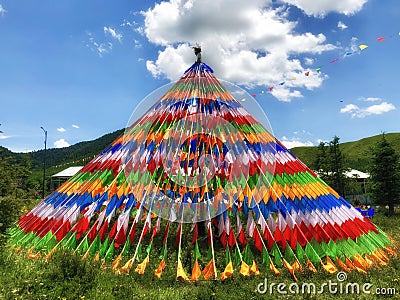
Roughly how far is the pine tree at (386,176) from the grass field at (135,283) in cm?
1989

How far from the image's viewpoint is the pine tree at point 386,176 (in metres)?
25.9

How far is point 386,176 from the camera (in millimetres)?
26438

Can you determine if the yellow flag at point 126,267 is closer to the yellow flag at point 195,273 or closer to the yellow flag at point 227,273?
the yellow flag at point 195,273

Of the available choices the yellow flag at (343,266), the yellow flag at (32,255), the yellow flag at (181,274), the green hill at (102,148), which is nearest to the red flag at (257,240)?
the yellow flag at (343,266)

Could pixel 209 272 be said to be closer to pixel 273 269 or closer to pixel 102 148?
pixel 273 269

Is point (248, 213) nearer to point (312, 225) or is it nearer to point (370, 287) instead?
point (312, 225)

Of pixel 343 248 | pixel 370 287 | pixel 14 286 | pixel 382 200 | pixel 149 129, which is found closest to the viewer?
pixel 14 286

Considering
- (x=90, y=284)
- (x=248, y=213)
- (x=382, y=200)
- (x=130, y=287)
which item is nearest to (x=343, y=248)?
(x=248, y=213)

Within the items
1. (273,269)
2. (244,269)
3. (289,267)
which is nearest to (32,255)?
(244,269)

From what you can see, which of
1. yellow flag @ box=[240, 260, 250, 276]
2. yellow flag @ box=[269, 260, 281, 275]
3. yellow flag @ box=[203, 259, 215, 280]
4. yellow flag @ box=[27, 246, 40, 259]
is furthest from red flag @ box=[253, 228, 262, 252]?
yellow flag @ box=[27, 246, 40, 259]

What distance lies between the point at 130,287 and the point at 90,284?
2.72 ft

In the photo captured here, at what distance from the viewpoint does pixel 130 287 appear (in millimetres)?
7113

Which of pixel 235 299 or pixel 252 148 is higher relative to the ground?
pixel 252 148

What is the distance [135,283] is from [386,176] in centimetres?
2497
